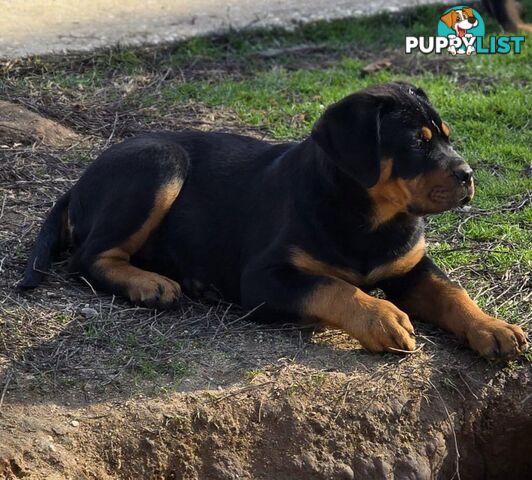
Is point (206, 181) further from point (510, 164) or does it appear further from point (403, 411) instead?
point (510, 164)

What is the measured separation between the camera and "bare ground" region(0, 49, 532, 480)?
4.41 meters

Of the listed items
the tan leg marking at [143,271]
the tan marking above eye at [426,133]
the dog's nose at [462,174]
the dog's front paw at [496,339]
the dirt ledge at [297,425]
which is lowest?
the dirt ledge at [297,425]

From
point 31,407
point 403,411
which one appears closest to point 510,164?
point 403,411

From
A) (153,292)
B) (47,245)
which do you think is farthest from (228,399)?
(47,245)

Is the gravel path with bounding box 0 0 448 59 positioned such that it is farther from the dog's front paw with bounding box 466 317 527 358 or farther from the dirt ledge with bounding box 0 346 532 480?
the dog's front paw with bounding box 466 317 527 358

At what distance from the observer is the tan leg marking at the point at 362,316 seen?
15.6ft

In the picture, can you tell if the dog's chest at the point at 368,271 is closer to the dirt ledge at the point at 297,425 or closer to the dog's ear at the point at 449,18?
the dirt ledge at the point at 297,425

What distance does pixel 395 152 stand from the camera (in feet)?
16.0

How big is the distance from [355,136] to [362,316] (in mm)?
753

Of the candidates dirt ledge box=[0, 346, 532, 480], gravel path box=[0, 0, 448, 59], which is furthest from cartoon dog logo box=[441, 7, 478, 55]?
dirt ledge box=[0, 346, 532, 480]

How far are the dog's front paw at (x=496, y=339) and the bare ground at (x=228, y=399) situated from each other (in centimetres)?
13

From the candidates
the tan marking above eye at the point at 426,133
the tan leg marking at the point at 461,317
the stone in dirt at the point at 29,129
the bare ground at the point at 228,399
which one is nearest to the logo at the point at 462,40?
the stone in dirt at the point at 29,129

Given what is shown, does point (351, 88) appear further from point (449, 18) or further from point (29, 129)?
point (29, 129)

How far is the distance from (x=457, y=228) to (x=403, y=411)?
5.75ft
